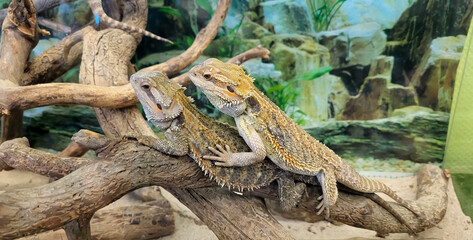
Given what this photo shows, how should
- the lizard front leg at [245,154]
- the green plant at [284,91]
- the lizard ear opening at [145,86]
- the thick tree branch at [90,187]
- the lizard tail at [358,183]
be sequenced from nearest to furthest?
the thick tree branch at [90,187] < the lizard ear opening at [145,86] < the lizard front leg at [245,154] < the lizard tail at [358,183] < the green plant at [284,91]

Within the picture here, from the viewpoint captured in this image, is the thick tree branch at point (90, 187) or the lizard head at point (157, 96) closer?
the thick tree branch at point (90, 187)

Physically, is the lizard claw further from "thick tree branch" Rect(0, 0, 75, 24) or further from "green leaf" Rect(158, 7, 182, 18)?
"green leaf" Rect(158, 7, 182, 18)

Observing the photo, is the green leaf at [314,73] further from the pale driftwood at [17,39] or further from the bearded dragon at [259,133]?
the pale driftwood at [17,39]

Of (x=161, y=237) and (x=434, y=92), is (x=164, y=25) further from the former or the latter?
(x=434, y=92)

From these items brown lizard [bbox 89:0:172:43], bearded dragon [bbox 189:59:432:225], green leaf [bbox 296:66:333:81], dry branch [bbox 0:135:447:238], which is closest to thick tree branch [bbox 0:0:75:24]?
brown lizard [bbox 89:0:172:43]

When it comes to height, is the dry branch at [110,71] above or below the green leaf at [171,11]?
below

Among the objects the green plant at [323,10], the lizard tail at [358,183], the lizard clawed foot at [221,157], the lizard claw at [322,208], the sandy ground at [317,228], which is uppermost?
the green plant at [323,10]

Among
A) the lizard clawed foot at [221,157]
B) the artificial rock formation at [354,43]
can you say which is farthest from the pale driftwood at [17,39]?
the artificial rock formation at [354,43]
